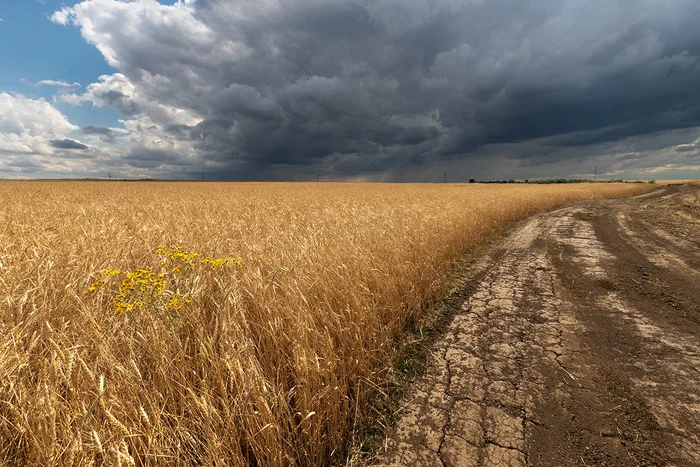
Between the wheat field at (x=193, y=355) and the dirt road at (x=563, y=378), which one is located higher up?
the wheat field at (x=193, y=355)

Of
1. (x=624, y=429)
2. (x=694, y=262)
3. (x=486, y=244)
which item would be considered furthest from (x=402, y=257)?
(x=694, y=262)

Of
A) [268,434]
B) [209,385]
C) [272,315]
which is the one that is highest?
[272,315]

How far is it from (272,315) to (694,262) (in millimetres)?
9341

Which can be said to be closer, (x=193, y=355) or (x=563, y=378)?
(x=193, y=355)

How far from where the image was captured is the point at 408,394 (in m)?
2.66

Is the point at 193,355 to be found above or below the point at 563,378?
above

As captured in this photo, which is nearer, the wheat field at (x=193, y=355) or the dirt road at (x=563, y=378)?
the wheat field at (x=193, y=355)

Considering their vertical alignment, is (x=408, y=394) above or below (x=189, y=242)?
below

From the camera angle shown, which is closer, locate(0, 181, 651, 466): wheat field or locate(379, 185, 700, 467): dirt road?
locate(0, 181, 651, 466): wheat field

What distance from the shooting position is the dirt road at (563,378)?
6.86 feet

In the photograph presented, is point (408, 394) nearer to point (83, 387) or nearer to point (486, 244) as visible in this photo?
point (83, 387)

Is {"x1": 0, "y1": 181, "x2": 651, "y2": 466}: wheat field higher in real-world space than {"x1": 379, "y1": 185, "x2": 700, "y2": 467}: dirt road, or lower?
higher

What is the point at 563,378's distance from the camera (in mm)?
2793

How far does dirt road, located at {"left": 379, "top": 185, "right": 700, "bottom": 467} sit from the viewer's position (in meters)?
2.09
